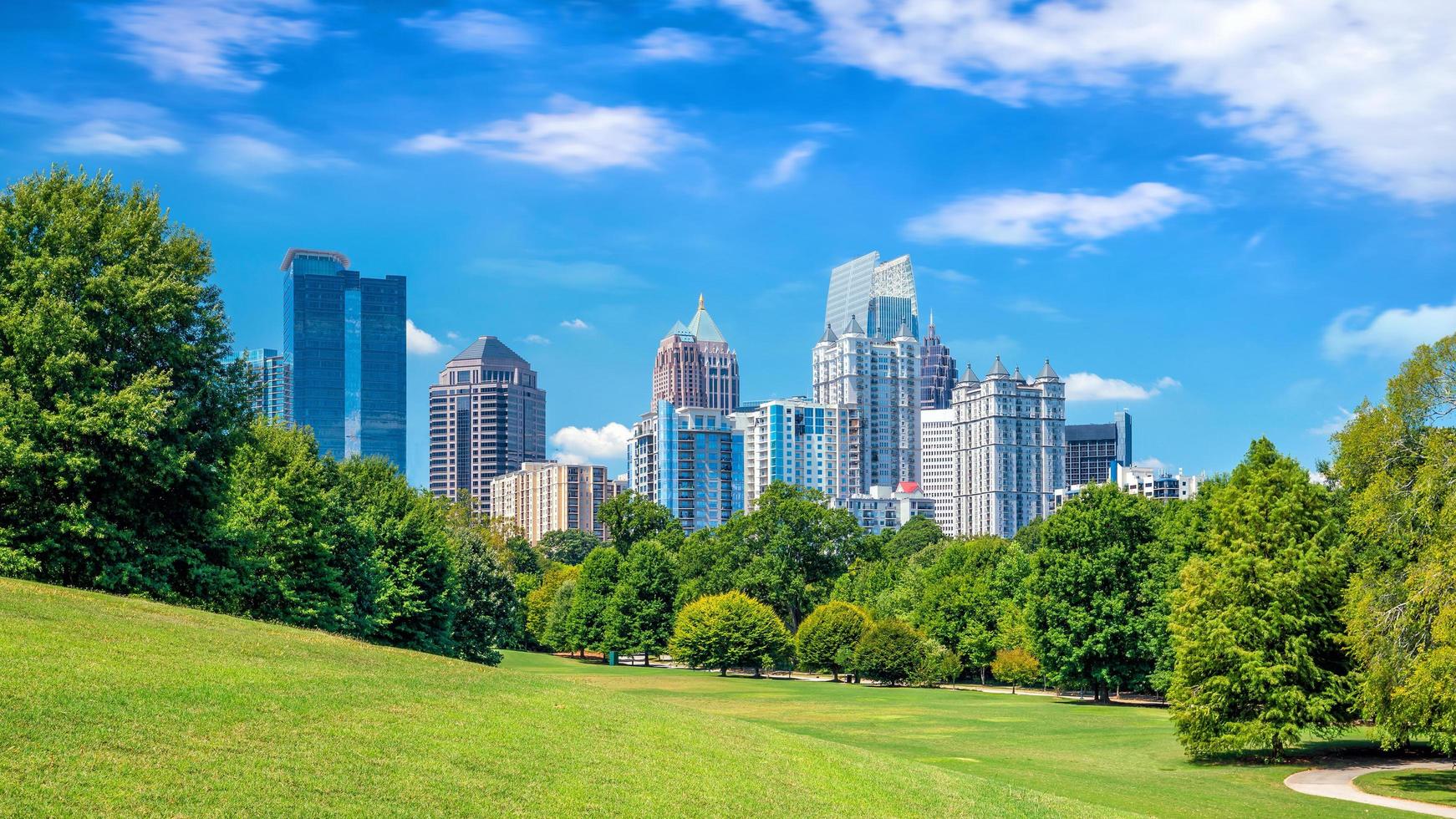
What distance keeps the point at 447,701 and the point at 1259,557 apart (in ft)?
94.6

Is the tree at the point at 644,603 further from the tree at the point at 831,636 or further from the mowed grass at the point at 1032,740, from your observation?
the mowed grass at the point at 1032,740

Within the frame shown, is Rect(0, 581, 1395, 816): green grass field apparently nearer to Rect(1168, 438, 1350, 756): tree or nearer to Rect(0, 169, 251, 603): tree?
Rect(1168, 438, 1350, 756): tree

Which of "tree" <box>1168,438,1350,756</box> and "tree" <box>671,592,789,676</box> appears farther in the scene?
"tree" <box>671,592,789,676</box>

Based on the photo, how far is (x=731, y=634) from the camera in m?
94.6

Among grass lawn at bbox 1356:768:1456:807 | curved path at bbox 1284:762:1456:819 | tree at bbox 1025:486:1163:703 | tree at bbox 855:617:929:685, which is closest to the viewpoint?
curved path at bbox 1284:762:1456:819

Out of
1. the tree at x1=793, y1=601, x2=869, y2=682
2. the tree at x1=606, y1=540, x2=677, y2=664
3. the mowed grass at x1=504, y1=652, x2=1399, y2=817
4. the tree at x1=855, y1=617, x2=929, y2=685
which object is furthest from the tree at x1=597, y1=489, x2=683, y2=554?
the mowed grass at x1=504, y1=652, x2=1399, y2=817

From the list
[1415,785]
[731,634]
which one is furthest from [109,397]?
[731,634]

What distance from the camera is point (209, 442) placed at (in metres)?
40.2

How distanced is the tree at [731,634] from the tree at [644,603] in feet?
32.2

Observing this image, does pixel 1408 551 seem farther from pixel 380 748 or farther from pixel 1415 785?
pixel 380 748

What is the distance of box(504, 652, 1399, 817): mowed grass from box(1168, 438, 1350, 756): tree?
61.0 inches

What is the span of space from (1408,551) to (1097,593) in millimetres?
30511

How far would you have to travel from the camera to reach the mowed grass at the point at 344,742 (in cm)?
1695

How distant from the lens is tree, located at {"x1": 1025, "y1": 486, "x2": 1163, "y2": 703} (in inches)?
2569
